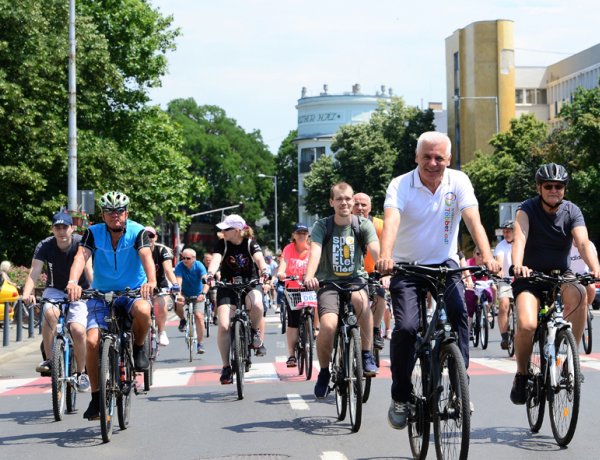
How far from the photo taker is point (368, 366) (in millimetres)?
9820

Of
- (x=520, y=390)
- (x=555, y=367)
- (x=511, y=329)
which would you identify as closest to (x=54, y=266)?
(x=520, y=390)

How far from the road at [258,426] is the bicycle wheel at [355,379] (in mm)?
117

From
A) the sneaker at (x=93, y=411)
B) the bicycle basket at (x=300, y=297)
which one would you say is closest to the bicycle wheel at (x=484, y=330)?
the bicycle basket at (x=300, y=297)

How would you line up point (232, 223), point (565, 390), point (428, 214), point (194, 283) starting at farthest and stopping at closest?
point (194, 283) → point (232, 223) → point (565, 390) → point (428, 214)

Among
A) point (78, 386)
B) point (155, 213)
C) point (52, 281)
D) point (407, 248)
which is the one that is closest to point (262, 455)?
point (407, 248)

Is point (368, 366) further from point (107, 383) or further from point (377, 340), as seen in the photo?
point (377, 340)

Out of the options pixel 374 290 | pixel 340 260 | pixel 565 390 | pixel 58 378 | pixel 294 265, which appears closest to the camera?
pixel 565 390

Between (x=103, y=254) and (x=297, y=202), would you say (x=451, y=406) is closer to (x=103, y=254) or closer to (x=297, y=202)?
(x=103, y=254)

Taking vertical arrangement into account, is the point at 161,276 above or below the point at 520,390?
above

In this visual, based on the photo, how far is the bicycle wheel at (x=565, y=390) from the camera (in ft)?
25.4

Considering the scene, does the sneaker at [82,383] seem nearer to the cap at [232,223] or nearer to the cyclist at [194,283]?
the cap at [232,223]

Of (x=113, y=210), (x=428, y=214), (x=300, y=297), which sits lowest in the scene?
(x=300, y=297)

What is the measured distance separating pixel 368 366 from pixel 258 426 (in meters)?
0.99

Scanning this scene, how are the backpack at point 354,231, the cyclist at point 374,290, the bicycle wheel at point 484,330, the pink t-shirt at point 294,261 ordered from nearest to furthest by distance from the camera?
the backpack at point 354,231 < the cyclist at point 374,290 < the pink t-shirt at point 294,261 < the bicycle wheel at point 484,330
